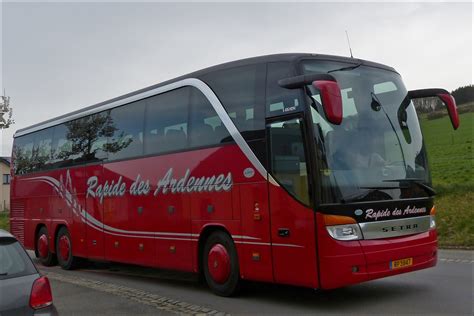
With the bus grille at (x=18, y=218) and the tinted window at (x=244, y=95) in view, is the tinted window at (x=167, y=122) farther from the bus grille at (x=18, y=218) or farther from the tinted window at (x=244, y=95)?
the bus grille at (x=18, y=218)

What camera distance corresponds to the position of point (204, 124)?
30.4 feet

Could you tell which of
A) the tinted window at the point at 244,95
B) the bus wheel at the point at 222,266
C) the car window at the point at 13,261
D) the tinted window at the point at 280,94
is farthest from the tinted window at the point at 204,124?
the car window at the point at 13,261

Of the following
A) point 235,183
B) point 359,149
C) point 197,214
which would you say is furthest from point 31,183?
point 359,149

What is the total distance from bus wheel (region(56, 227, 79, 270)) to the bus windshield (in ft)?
28.9

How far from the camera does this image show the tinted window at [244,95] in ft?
27.0

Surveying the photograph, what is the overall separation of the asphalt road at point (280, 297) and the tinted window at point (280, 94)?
286 centimetres

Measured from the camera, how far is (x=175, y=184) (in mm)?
9969

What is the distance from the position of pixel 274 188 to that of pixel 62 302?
398 cm

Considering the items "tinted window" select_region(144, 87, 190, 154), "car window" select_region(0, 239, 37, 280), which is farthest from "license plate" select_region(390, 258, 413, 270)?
"car window" select_region(0, 239, 37, 280)

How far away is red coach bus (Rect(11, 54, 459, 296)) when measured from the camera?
7.27m

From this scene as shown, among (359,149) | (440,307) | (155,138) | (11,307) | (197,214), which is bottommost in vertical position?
(440,307)

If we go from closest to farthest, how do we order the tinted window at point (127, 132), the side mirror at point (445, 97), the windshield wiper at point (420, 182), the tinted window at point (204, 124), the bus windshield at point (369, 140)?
the bus windshield at point (369, 140), the windshield wiper at point (420, 182), the side mirror at point (445, 97), the tinted window at point (204, 124), the tinted window at point (127, 132)

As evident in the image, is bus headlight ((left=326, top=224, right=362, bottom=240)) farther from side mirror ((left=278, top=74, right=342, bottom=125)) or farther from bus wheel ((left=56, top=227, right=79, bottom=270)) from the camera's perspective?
bus wheel ((left=56, top=227, right=79, bottom=270))

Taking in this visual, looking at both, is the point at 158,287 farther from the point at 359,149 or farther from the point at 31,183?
the point at 31,183
